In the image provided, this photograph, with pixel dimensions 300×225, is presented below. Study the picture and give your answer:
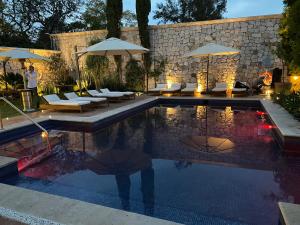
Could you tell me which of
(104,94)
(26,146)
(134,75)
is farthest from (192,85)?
(26,146)

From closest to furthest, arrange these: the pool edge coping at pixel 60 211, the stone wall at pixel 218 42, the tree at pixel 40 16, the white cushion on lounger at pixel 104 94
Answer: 1. the pool edge coping at pixel 60 211
2. the white cushion on lounger at pixel 104 94
3. the stone wall at pixel 218 42
4. the tree at pixel 40 16

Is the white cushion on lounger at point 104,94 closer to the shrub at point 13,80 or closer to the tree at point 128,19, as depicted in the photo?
the shrub at point 13,80

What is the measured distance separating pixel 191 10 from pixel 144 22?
47.3 ft

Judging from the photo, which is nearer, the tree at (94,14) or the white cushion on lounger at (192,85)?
the white cushion on lounger at (192,85)

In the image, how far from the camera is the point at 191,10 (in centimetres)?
2731

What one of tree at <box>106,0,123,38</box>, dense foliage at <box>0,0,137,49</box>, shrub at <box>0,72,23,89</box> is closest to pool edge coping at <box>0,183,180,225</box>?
shrub at <box>0,72,23,89</box>

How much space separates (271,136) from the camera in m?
6.52

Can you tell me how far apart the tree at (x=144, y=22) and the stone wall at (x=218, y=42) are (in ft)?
1.56

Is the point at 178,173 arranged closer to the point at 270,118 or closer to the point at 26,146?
the point at 26,146

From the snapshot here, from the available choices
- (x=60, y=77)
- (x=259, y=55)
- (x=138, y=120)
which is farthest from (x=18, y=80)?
(x=259, y=55)

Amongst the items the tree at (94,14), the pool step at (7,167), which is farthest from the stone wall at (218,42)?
the tree at (94,14)

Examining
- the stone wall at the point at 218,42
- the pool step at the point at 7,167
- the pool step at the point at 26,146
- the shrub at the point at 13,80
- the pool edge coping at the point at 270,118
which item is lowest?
the pool step at the point at 26,146

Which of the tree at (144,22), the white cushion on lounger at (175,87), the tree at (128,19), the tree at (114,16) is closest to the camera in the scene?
the white cushion on lounger at (175,87)

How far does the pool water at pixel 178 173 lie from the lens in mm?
3363
